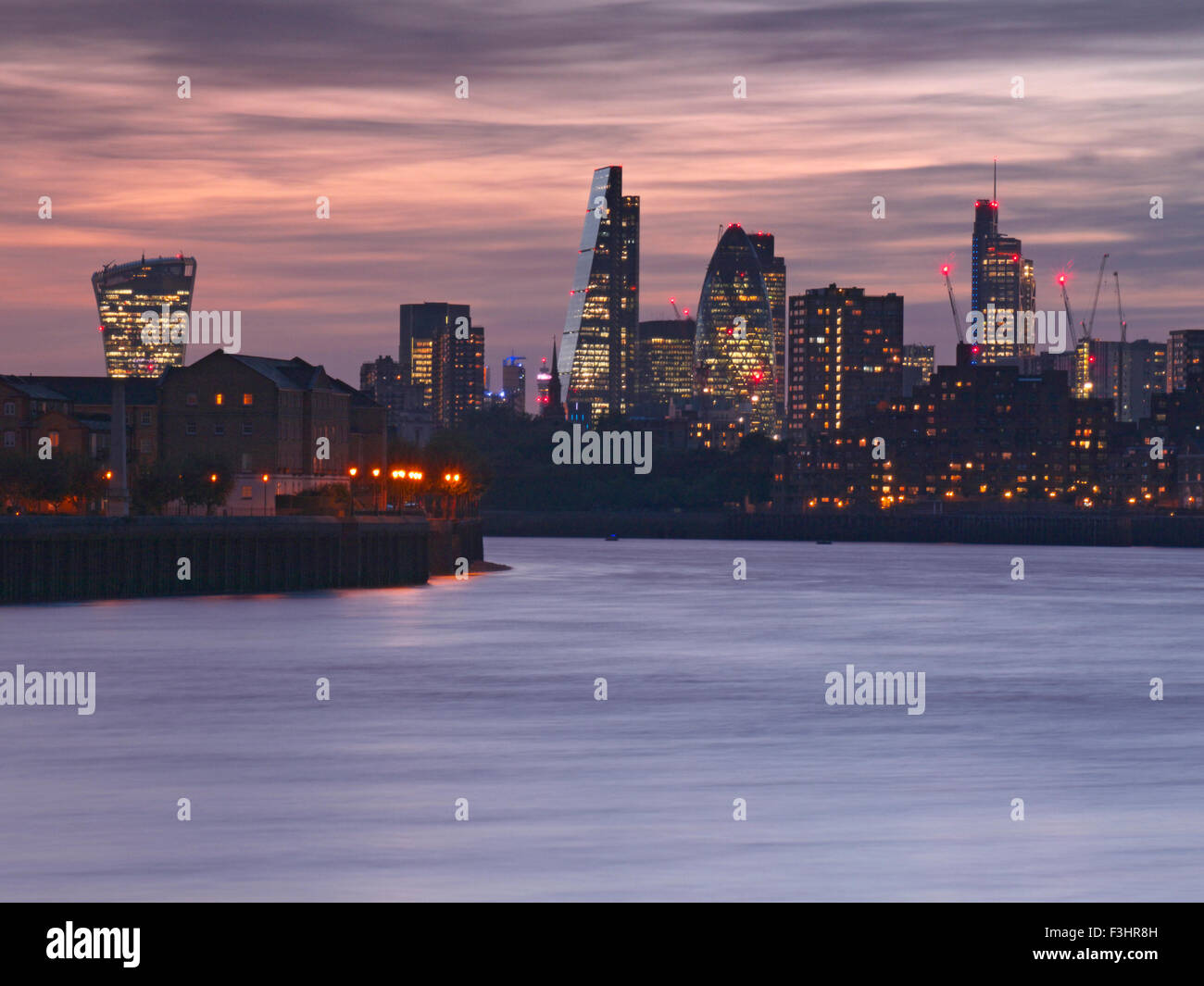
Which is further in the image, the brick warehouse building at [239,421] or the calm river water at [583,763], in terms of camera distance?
the brick warehouse building at [239,421]

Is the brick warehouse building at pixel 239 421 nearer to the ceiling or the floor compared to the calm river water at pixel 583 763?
nearer to the ceiling

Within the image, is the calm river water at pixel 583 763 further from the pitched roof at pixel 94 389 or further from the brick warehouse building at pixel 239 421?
the pitched roof at pixel 94 389

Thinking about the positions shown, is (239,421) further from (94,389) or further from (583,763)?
(583,763)

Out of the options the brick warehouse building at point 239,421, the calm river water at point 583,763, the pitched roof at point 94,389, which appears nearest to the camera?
the calm river water at point 583,763

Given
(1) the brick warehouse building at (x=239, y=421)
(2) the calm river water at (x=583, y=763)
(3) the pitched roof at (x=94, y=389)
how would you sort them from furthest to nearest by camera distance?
(3) the pitched roof at (x=94, y=389), (1) the brick warehouse building at (x=239, y=421), (2) the calm river water at (x=583, y=763)

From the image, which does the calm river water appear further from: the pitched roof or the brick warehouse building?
the pitched roof

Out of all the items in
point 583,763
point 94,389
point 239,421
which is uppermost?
point 94,389

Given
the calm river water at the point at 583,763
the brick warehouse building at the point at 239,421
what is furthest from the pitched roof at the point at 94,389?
the calm river water at the point at 583,763

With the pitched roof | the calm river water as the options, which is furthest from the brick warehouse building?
the calm river water

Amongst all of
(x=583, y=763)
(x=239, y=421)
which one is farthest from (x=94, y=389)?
(x=583, y=763)
